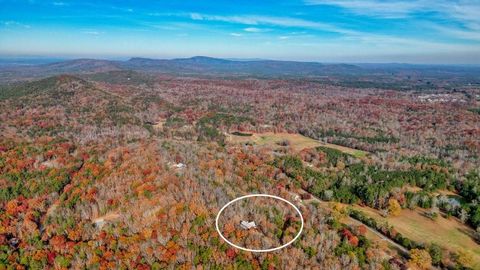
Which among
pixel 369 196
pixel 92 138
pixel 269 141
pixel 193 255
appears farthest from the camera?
pixel 269 141

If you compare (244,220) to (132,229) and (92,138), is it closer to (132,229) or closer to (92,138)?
(132,229)

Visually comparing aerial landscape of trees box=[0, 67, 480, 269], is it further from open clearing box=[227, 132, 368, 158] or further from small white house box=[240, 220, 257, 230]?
open clearing box=[227, 132, 368, 158]

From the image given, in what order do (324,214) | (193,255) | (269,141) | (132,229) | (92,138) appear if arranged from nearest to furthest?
(193,255), (132,229), (324,214), (92,138), (269,141)

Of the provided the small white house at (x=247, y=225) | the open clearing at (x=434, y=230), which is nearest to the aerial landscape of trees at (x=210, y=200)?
the open clearing at (x=434, y=230)

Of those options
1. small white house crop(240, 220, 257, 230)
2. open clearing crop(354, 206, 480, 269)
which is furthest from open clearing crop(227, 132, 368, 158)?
small white house crop(240, 220, 257, 230)

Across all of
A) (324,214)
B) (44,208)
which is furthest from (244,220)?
(44,208)

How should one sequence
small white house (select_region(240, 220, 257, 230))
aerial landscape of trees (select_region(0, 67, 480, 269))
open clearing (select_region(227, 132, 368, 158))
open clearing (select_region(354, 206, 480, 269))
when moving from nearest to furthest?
aerial landscape of trees (select_region(0, 67, 480, 269)) → small white house (select_region(240, 220, 257, 230)) → open clearing (select_region(354, 206, 480, 269)) → open clearing (select_region(227, 132, 368, 158))

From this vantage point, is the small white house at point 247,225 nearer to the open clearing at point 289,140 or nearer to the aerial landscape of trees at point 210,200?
the aerial landscape of trees at point 210,200
